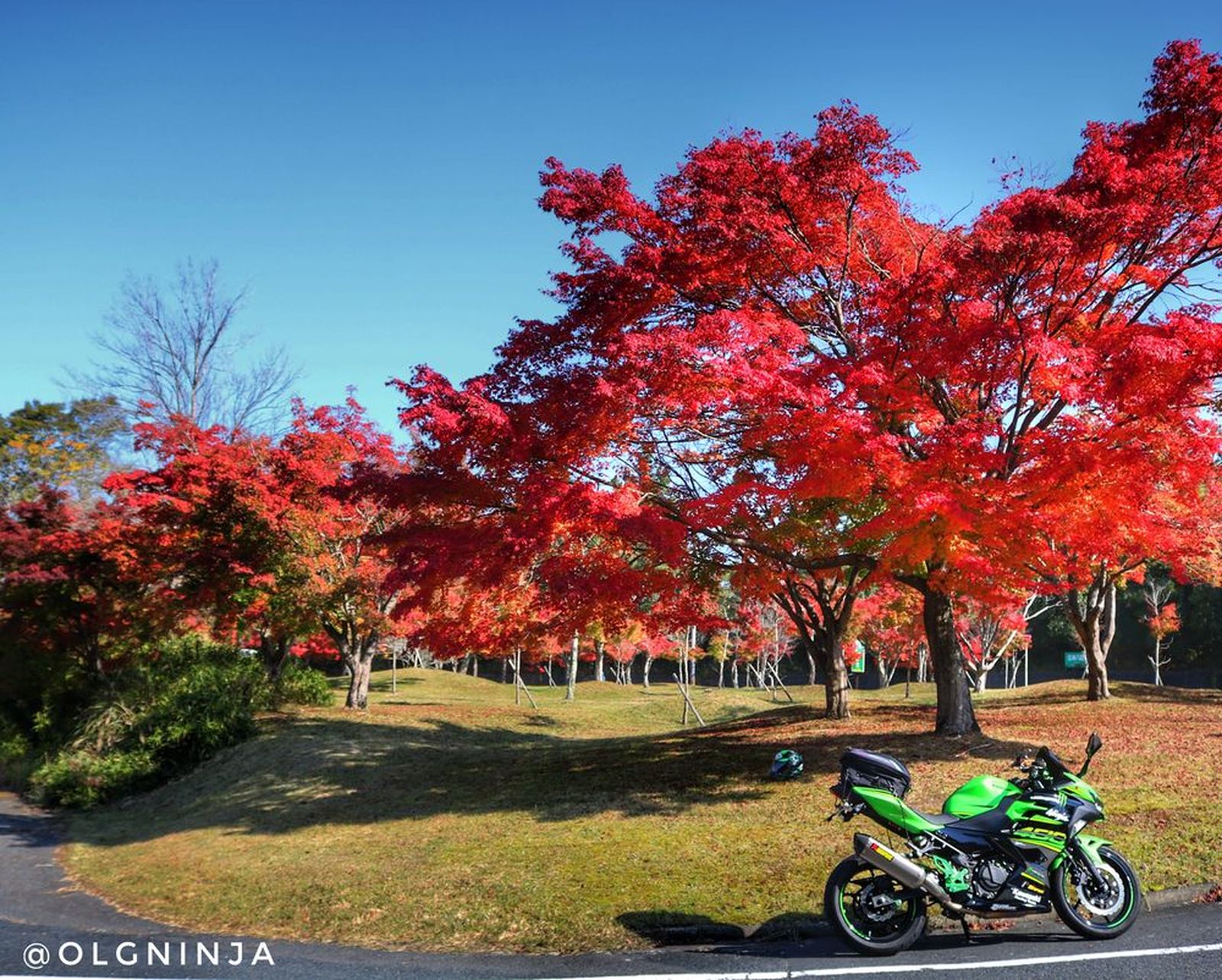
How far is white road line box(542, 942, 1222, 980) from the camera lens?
5.45m

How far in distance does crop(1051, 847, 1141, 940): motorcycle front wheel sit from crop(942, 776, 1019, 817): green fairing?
540mm

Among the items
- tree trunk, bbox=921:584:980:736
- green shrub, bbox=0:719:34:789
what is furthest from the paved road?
green shrub, bbox=0:719:34:789

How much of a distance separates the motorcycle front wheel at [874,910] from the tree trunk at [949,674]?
21.5 ft

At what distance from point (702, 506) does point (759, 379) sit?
171 centimetres

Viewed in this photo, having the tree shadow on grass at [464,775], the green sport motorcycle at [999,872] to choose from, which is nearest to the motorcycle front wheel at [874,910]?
the green sport motorcycle at [999,872]

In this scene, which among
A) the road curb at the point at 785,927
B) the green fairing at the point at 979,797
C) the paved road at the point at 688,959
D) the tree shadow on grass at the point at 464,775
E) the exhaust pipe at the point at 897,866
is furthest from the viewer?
the tree shadow on grass at the point at 464,775

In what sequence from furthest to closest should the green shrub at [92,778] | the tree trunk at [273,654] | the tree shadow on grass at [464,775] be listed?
the tree trunk at [273,654], the green shrub at [92,778], the tree shadow on grass at [464,775]

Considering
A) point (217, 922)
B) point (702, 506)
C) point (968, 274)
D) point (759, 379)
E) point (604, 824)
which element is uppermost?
point (968, 274)

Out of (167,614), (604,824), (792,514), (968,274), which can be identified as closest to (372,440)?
(167,614)

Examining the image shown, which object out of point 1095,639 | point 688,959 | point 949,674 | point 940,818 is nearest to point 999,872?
point 940,818

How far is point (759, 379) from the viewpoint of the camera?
29.8ft

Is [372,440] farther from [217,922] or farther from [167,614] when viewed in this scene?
[217,922]

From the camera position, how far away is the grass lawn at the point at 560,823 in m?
7.27

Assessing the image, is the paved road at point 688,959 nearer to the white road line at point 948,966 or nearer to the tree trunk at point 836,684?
the white road line at point 948,966
